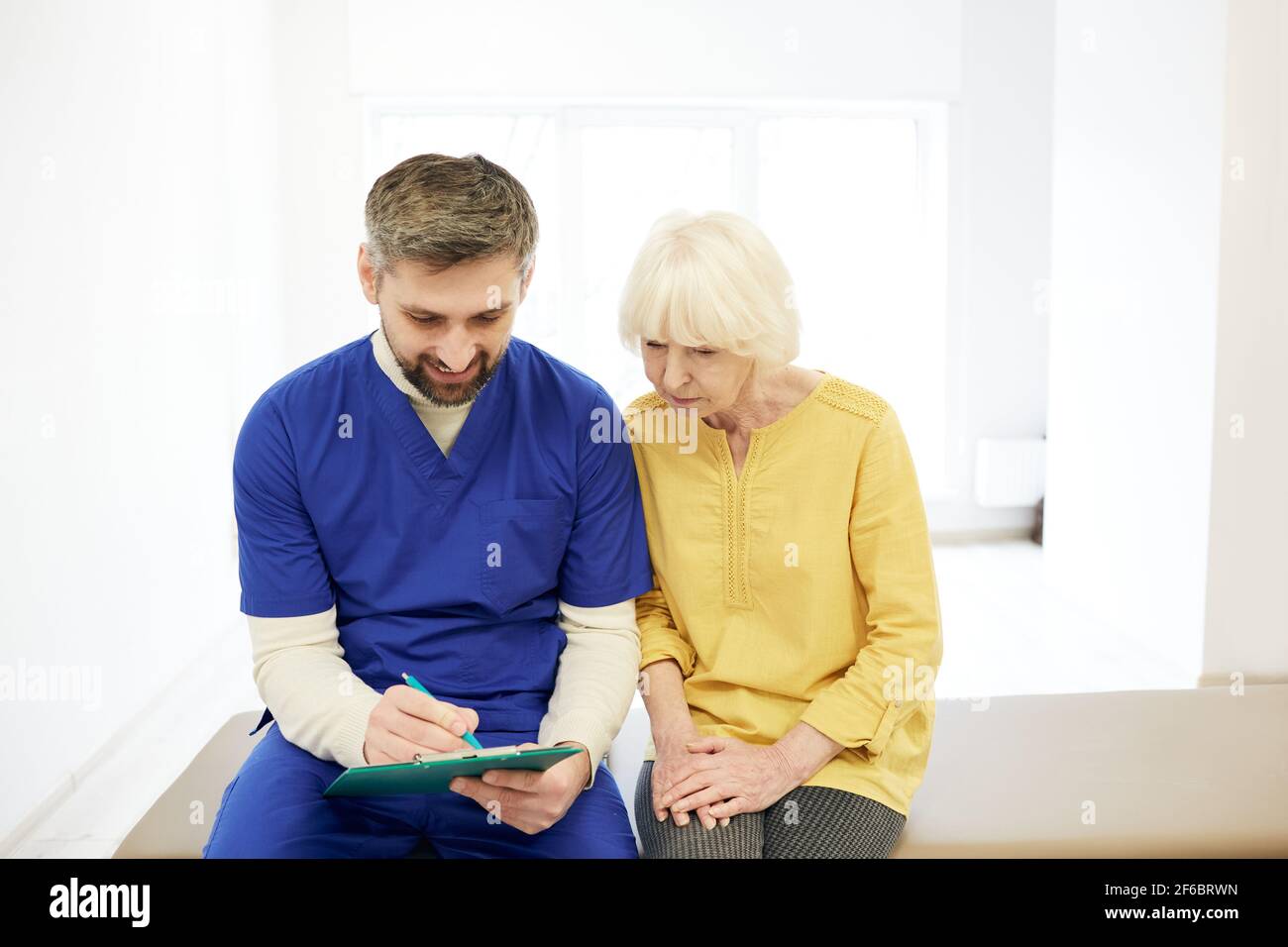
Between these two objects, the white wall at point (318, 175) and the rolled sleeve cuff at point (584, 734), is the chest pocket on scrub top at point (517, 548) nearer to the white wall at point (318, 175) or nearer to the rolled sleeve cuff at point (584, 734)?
the rolled sleeve cuff at point (584, 734)

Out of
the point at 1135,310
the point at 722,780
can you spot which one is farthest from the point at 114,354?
the point at 1135,310

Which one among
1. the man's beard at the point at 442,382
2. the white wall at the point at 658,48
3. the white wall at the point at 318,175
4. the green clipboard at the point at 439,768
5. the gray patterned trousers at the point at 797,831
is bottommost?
the gray patterned trousers at the point at 797,831

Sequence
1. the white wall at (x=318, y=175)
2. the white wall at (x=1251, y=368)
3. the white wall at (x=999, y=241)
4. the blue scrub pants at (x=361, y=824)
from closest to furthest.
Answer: the blue scrub pants at (x=361, y=824), the white wall at (x=1251, y=368), the white wall at (x=318, y=175), the white wall at (x=999, y=241)

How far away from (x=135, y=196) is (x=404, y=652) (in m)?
2.24

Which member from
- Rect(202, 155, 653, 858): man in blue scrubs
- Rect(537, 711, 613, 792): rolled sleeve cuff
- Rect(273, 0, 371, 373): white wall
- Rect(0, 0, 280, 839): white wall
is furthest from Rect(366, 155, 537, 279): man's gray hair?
Rect(273, 0, 371, 373): white wall

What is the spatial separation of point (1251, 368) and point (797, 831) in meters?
2.50

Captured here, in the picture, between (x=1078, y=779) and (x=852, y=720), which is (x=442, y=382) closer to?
(x=852, y=720)

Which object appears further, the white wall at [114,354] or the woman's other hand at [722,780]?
the white wall at [114,354]

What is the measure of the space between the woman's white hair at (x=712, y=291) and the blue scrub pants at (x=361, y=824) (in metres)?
0.64

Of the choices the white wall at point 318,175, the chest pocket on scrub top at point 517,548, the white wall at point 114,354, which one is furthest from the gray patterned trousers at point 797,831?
the white wall at point 318,175

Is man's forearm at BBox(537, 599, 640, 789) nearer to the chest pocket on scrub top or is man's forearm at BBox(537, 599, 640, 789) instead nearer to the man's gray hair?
the chest pocket on scrub top

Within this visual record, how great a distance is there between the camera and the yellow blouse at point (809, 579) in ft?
5.23
